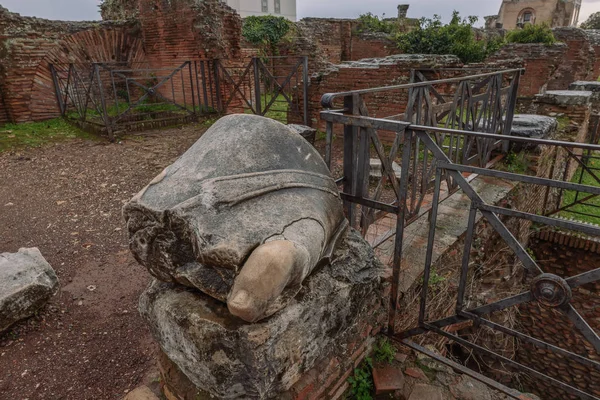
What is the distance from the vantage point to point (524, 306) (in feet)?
18.6

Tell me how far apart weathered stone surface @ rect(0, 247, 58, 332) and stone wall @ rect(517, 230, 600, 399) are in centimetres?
555

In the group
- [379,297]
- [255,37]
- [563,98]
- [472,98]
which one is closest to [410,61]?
[563,98]

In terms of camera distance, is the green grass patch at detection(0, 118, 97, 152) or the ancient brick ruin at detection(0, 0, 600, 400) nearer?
the ancient brick ruin at detection(0, 0, 600, 400)

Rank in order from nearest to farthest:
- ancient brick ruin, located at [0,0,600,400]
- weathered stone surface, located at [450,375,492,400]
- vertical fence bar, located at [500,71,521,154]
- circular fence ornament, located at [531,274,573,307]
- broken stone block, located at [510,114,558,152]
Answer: circular fence ornament, located at [531,274,573,307] → weathered stone surface, located at [450,375,492,400] → ancient brick ruin, located at [0,0,600,400] → vertical fence bar, located at [500,71,521,154] → broken stone block, located at [510,114,558,152]

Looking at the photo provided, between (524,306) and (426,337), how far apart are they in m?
3.48

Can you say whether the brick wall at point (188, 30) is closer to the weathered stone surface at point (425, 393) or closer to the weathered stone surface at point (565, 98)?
the weathered stone surface at point (565, 98)

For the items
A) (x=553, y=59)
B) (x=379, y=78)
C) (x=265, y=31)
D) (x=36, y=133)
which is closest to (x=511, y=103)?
(x=379, y=78)

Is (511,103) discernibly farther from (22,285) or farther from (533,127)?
(22,285)

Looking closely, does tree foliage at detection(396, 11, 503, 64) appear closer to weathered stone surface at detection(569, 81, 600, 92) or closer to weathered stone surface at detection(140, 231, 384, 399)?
weathered stone surface at detection(569, 81, 600, 92)

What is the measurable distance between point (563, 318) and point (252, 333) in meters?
5.39

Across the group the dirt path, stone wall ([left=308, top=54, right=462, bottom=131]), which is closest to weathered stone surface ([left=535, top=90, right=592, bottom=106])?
stone wall ([left=308, top=54, right=462, bottom=131])

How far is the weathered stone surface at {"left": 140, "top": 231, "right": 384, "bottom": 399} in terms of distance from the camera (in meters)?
1.56

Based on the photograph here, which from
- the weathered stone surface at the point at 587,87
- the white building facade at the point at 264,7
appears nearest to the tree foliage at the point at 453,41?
the weathered stone surface at the point at 587,87

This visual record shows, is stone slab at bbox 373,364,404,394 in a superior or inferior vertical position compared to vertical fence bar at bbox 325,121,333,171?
inferior
